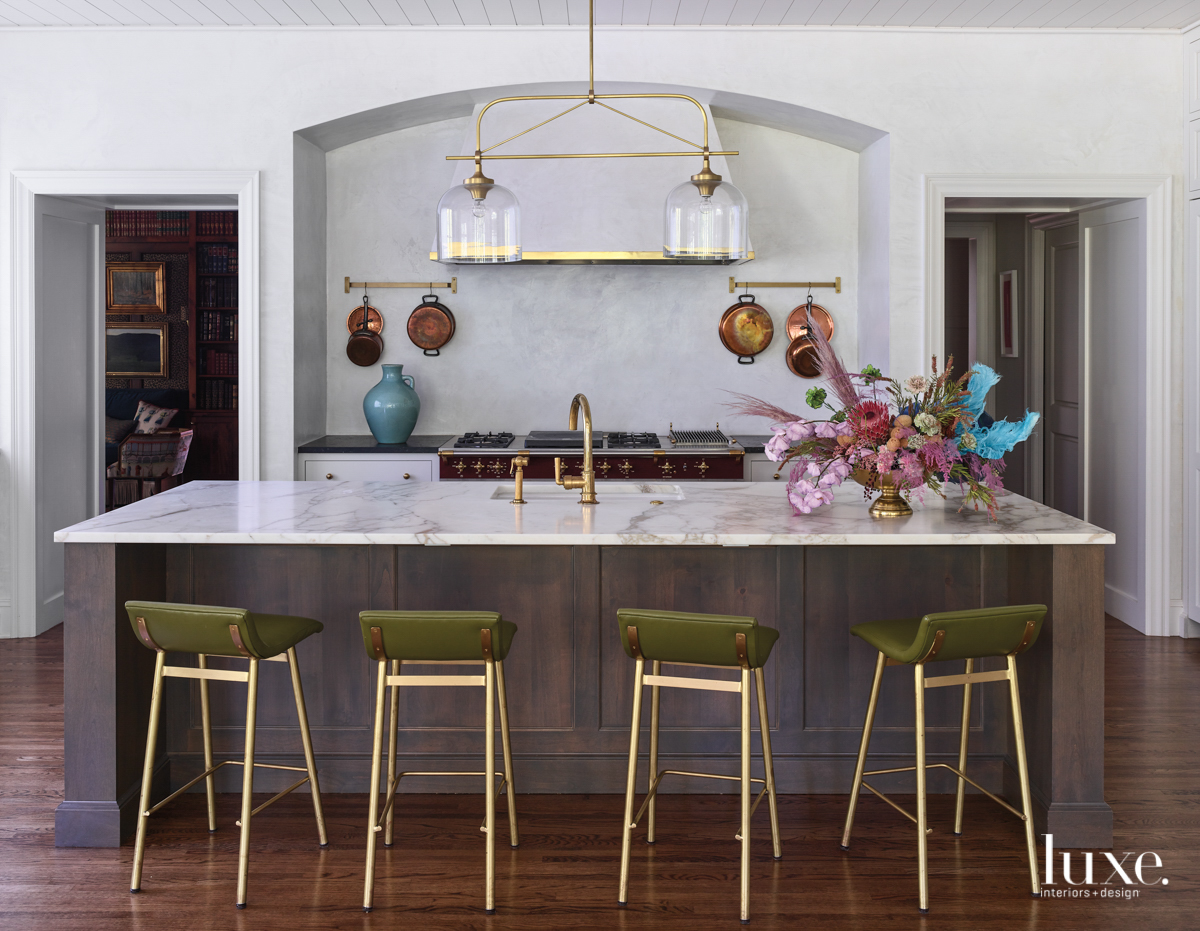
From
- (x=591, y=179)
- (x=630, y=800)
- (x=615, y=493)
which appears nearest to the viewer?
(x=630, y=800)

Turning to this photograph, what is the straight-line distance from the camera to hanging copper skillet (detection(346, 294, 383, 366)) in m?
5.72

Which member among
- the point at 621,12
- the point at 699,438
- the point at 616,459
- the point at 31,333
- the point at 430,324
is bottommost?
the point at 616,459

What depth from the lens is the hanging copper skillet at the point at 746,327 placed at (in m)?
5.73

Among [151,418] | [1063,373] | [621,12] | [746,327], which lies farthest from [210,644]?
[151,418]

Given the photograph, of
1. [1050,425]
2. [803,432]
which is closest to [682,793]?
[803,432]

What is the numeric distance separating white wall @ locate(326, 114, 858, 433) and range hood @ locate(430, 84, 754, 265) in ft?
1.67

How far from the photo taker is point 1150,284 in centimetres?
506

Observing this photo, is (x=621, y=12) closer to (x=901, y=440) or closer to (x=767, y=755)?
(x=901, y=440)

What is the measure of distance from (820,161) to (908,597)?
314 cm

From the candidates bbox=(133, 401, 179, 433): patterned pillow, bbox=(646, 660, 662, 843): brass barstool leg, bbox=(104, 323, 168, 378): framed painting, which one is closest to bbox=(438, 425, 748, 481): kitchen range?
bbox=(646, 660, 662, 843): brass barstool leg

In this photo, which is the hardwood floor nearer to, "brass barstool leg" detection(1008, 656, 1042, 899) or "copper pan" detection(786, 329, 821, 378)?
"brass barstool leg" detection(1008, 656, 1042, 899)

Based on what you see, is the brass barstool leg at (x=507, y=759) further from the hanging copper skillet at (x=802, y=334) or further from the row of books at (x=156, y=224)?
the row of books at (x=156, y=224)

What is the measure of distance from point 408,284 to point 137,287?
4128mm

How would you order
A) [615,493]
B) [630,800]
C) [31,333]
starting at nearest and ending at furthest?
[630,800], [615,493], [31,333]
